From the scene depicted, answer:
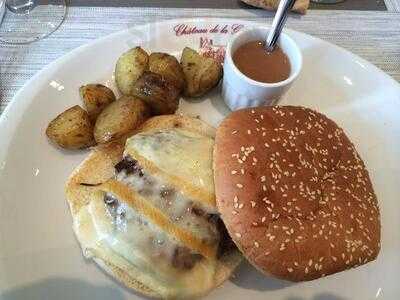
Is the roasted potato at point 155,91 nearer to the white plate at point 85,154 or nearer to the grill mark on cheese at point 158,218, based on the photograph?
the white plate at point 85,154

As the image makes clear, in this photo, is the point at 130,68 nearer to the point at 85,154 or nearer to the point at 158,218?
the point at 85,154

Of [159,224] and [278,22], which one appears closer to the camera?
[159,224]

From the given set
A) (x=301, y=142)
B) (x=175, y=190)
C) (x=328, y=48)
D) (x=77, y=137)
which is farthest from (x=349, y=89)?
(x=77, y=137)

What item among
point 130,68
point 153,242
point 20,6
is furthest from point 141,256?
point 20,6

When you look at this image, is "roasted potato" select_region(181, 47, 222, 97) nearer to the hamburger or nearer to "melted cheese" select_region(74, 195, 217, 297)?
the hamburger

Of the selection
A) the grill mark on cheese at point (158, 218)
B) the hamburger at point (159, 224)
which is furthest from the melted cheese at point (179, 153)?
the grill mark on cheese at point (158, 218)

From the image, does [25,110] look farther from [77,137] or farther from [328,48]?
[328,48]
